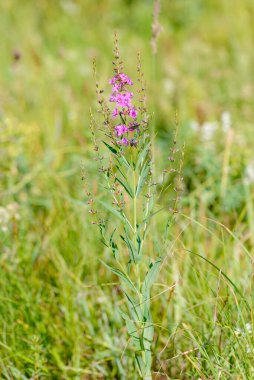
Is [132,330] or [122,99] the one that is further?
[132,330]

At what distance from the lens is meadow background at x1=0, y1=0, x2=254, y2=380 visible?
1908mm

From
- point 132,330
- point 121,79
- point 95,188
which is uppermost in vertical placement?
point 121,79

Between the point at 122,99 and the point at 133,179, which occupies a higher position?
the point at 122,99

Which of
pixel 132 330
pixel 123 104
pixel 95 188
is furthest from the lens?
pixel 95 188

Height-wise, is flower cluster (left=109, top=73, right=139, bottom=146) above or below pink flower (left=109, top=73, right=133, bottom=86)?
below

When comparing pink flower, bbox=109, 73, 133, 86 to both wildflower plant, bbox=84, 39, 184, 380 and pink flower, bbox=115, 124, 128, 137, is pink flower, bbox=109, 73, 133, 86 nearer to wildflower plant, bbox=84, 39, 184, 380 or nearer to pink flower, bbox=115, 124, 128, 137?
wildflower plant, bbox=84, 39, 184, 380

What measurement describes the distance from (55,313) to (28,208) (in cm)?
95

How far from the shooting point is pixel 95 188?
2.55 metres

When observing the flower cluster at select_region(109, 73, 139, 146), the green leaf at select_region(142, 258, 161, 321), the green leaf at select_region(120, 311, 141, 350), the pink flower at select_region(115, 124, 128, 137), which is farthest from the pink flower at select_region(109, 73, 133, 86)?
the green leaf at select_region(120, 311, 141, 350)

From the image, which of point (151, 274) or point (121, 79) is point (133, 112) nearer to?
point (121, 79)

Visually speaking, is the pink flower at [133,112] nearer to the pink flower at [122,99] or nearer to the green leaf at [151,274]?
the pink flower at [122,99]

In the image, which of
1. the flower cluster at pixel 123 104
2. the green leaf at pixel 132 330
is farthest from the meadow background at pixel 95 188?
the flower cluster at pixel 123 104

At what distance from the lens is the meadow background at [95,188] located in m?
1.91

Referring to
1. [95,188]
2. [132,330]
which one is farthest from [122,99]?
[95,188]
